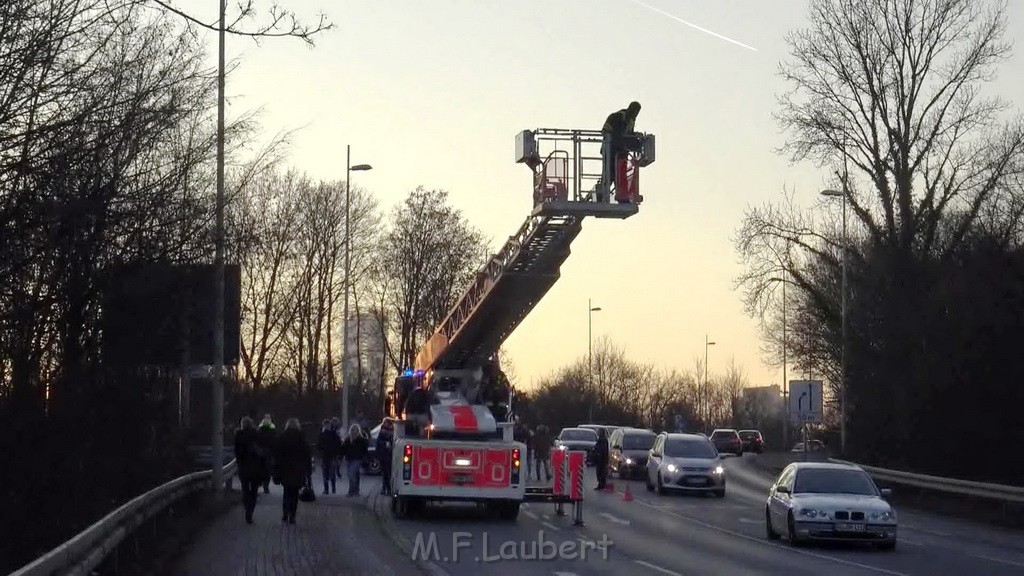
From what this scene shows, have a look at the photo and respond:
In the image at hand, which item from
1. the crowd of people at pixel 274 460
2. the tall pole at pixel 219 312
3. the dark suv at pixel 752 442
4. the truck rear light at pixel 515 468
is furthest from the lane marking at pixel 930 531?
the dark suv at pixel 752 442

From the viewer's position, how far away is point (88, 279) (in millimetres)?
20938

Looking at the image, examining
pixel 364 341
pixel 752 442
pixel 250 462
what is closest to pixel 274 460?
pixel 250 462

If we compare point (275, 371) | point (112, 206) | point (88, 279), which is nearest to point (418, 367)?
point (88, 279)

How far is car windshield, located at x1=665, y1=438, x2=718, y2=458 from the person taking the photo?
38.8 metres

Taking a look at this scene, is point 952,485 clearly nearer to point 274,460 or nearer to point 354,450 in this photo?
point 354,450

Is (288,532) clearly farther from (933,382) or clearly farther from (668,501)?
(933,382)

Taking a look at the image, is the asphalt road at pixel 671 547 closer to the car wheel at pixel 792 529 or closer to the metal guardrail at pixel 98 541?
the car wheel at pixel 792 529

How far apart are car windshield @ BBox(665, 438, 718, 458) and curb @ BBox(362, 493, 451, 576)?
911 cm

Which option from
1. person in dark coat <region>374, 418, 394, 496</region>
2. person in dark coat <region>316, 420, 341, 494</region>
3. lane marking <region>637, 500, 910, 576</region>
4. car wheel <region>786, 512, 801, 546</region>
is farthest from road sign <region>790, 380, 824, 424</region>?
car wheel <region>786, 512, 801, 546</region>

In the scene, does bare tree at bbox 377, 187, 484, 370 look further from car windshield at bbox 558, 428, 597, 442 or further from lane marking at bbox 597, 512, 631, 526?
lane marking at bbox 597, 512, 631, 526

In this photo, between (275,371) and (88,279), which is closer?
(88,279)

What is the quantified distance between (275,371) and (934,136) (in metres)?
30.2

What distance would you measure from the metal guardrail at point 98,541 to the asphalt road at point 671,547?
12.3 feet

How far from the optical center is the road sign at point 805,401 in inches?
1875
